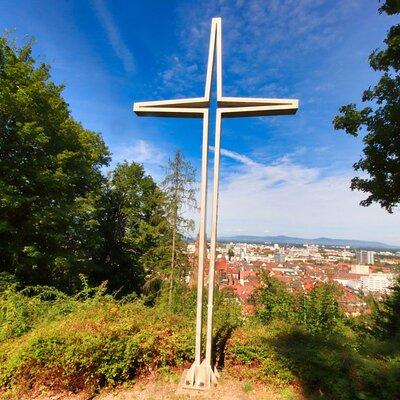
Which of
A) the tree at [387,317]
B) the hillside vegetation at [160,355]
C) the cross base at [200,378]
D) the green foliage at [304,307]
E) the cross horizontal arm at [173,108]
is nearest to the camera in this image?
the hillside vegetation at [160,355]

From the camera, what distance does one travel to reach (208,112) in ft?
14.1

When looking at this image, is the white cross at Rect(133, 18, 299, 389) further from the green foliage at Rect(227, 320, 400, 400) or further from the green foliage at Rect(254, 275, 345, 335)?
the green foliage at Rect(254, 275, 345, 335)

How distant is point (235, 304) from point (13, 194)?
25.5 ft

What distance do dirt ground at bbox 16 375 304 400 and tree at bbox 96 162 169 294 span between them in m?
11.8

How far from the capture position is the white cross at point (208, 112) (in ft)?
13.0

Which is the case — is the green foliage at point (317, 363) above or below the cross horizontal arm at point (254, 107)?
below

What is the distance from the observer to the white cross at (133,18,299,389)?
398cm

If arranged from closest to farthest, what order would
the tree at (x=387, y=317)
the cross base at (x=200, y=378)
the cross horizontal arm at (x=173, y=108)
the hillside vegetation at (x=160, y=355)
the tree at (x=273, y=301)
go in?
1. the hillside vegetation at (x=160, y=355)
2. the cross base at (x=200, y=378)
3. the cross horizontal arm at (x=173, y=108)
4. the tree at (x=387, y=317)
5. the tree at (x=273, y=301)

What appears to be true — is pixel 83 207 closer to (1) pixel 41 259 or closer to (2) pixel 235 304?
(1) pixel 41 259

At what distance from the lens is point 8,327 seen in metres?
4.53

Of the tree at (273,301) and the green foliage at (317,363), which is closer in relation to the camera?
the green foliage at (317,363)

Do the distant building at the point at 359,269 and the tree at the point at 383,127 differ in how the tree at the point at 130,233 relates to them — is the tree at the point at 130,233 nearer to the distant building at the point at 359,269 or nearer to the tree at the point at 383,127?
the tree at the point at 383,127

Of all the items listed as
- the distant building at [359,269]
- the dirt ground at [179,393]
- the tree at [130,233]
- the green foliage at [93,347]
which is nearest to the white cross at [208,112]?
the dirt ground at [179,393]

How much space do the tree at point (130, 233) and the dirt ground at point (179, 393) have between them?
11850mm
